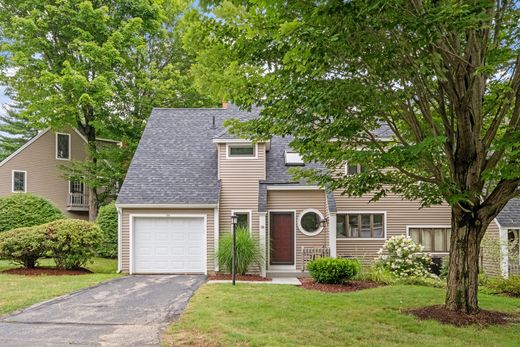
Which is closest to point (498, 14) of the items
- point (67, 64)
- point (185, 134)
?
point (185, 134)

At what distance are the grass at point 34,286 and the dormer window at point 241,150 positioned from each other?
223 inches

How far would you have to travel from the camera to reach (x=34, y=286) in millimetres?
11359

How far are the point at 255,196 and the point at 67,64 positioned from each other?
1186 centimetres

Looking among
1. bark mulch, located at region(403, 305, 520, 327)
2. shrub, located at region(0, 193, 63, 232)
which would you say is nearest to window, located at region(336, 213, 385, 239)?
bark mulch, located at region(403, 305, 520, 327)

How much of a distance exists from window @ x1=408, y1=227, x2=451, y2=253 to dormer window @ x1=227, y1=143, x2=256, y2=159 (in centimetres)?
649

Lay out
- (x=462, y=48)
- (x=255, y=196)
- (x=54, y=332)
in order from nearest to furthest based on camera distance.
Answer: (x=54, y=332), (x=462, y=48), (x=255, y=196)

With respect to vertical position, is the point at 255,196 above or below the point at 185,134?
below

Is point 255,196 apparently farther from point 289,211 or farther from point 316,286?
point 316,286

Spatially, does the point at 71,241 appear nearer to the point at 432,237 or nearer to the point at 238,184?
the point at 238,184

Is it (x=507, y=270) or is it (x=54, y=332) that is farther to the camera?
(x=507, y=270)

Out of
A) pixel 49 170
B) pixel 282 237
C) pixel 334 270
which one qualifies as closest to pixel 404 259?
pixel 334 270

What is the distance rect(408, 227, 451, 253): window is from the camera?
54.0 feet

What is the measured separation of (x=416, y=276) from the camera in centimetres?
1316

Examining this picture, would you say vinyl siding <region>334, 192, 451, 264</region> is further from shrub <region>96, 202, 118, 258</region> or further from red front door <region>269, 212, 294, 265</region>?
shrub <region>96, 202, 118, 258</region>
